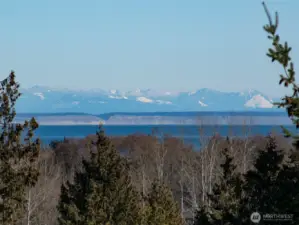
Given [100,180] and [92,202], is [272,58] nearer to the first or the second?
[92,202]

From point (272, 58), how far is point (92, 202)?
62.1 ft

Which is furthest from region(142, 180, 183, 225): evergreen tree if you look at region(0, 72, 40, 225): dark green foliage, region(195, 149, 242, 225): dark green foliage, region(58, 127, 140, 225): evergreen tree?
region(0, 72, 40, 225): dark green foliage

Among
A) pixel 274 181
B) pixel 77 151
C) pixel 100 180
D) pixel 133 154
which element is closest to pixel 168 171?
pixel 133 154

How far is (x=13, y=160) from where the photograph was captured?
18172mm

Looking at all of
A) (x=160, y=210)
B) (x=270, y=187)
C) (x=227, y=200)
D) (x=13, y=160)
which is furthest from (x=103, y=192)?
(x=13, y=160)

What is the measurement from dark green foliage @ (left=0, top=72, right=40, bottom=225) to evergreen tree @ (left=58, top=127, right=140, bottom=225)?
20.7 ft

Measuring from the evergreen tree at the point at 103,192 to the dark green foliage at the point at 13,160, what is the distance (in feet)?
20.7

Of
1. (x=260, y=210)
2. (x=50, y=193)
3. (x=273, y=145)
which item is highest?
(x=273, y=145)

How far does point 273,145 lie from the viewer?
77.2 ft

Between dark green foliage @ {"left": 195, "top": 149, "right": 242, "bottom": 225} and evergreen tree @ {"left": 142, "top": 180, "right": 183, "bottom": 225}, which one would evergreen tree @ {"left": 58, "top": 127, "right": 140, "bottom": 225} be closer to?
evergreen tree @ {"left": 142, "top": 180, "right": 183, "bottom": 225}

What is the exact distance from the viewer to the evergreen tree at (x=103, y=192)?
974 inches

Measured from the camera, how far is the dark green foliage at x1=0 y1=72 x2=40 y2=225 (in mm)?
17938

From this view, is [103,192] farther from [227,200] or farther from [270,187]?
[270,187]

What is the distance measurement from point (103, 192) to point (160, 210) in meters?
3.30
